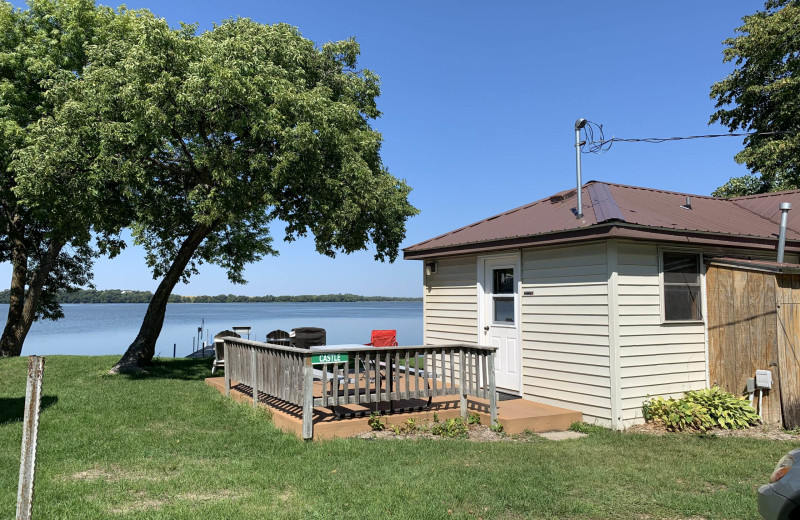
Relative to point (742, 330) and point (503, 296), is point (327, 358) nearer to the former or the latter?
point (503, 296)

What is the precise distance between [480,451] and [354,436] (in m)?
1.56

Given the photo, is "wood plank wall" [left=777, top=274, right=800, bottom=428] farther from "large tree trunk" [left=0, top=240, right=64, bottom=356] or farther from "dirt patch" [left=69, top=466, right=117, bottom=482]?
"large tree trunk" [left=0, top=240, right=64, bottom=356]

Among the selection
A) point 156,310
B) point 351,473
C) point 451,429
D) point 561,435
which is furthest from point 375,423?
point 156,310

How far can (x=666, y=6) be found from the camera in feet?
41.8

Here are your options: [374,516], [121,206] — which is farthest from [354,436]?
[121,206]

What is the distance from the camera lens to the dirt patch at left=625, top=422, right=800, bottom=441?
6.94 metres

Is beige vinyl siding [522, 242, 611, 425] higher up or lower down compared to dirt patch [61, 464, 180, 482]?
higher up

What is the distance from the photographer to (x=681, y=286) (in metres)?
7.96

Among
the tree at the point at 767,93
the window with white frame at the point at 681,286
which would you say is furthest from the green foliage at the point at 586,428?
the tree at the point at 767,93

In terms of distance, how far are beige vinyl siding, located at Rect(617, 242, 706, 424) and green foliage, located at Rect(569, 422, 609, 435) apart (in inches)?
14.3

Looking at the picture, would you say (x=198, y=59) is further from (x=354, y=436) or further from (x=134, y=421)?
(x=354, y=436)

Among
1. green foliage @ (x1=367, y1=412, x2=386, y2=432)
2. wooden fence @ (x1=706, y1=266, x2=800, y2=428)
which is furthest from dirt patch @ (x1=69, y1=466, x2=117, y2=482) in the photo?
wooden fence @ (x1=706, y1=266, x2=800, y2=428)

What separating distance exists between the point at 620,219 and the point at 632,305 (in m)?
1.20

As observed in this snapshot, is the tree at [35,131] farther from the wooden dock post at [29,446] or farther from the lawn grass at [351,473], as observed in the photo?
the wooden dock post at [29,446]
